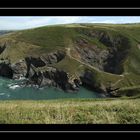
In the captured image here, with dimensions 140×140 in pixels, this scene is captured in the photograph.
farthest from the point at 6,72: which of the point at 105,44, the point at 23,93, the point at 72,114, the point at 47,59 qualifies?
the point at 105,44

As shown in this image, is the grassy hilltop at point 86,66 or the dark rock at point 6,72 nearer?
the grassy hilltop at point 86,66

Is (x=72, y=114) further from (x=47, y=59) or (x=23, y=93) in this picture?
(x=47, y=59)

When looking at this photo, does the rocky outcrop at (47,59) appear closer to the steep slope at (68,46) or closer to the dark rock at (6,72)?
the steep slope at (68,46)

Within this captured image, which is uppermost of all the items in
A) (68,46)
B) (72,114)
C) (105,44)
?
(72,114)

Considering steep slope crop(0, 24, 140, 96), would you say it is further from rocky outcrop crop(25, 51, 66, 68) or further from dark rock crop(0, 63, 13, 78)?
dark rock crop(0, 63, 13, 78)

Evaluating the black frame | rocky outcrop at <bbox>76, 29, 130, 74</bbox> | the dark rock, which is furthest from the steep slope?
the black frame

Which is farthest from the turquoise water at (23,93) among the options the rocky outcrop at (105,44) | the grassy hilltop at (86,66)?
the rocky outcrop at (105,44)
